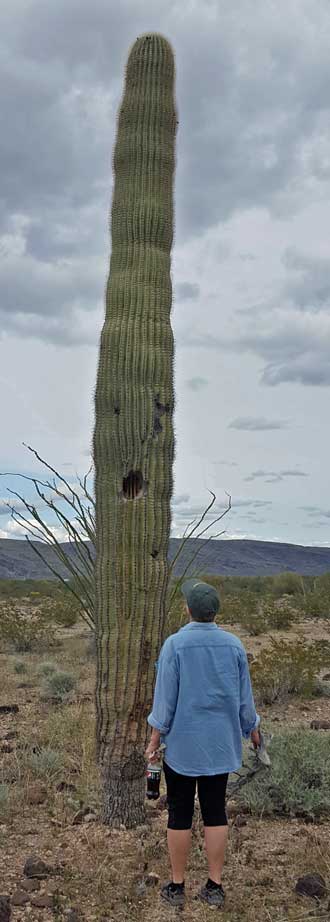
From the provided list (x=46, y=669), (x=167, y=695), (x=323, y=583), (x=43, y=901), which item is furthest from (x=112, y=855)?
(x=323, y=583)

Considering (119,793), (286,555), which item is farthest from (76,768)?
(286,555)

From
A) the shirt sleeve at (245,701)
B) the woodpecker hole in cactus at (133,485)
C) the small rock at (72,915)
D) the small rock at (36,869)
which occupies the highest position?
the woodpecker hole in cactus at (133,485)

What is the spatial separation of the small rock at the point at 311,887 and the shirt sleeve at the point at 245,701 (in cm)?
88

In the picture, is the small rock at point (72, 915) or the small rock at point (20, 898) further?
the small rock at point (20, 898)

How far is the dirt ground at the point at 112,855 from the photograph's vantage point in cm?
403

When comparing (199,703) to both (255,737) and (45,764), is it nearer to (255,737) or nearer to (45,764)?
(255,737)

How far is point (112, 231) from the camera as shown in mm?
6203

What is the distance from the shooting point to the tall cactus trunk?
209 inches

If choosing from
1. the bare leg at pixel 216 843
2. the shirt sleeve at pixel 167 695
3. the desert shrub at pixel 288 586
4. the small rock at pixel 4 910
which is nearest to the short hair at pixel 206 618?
the shirt sleeve at pixel 167 695

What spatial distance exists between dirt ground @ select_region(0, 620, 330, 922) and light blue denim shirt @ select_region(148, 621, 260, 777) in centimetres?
80

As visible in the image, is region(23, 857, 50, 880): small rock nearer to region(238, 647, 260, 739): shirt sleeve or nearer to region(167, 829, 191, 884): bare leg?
region(167, 829, 191, 884): bare leg

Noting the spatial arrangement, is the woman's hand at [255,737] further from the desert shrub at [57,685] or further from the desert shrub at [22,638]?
the desert shrub at [22,638]

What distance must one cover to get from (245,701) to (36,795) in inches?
98.2

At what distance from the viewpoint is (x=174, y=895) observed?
403cm
